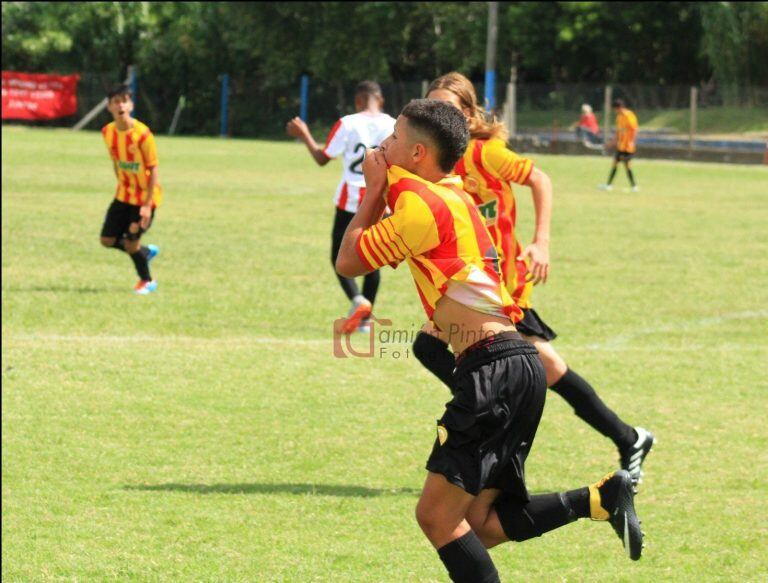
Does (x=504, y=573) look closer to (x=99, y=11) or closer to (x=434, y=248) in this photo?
(x=434, y=248)

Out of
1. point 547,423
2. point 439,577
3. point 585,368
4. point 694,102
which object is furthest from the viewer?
point 694,102

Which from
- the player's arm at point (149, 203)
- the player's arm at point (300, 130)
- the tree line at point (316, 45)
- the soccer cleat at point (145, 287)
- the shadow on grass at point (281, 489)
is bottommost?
the shadow on grass at point (281, 489)

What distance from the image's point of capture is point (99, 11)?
5266 cm

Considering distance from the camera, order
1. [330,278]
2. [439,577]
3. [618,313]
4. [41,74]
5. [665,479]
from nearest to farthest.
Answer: [439,577] → [665,479] → [618,313] → [330,278] → [41,74]

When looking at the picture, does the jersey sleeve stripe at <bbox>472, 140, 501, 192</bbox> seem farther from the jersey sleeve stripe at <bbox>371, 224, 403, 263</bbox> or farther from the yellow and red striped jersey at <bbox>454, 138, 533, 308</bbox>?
the jersey sleeve stripe at <bbox>371, 224, 403, 263</bbox>

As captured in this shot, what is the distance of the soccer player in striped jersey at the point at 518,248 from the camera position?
5934mm

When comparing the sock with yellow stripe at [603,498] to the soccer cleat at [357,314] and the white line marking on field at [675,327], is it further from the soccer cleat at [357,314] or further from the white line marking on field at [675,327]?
the soccer cleat at [357,314]

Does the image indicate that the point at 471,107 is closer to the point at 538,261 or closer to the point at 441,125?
the point at 538,261

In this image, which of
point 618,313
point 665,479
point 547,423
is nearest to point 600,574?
point 665,479

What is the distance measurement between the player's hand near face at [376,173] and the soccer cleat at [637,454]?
2.50 meters

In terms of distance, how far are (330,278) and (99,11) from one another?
42.7 metres

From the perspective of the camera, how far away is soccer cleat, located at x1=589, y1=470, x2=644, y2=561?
4.57 metres

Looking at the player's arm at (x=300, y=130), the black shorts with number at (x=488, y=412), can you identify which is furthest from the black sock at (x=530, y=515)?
the player's arm at (x=300, y=130)

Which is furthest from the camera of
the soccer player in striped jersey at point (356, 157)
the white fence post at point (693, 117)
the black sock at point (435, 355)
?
the white fence post at point (693, 117)
